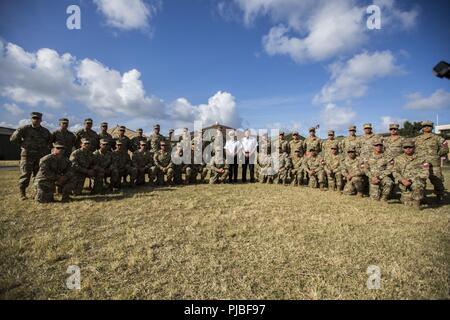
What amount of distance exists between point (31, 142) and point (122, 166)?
2692mm

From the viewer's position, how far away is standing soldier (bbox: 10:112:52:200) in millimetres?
7684

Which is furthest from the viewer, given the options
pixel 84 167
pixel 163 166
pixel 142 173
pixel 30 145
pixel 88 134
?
pixel 163 166

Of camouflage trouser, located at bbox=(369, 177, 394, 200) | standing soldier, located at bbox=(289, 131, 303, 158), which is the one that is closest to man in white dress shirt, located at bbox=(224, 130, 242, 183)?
standing soldier, located at bbox=(289, 131, 303, 158)

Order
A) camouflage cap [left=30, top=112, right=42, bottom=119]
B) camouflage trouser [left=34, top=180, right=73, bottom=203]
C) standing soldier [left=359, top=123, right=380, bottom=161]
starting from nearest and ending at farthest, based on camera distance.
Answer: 1. camouflage trouser [left=34, top=180, right=73, bottom=203]
2. camouflage cap [left=30, top=112, right=42, bottom=119]
3. standing soldier [left=359, top=123, right=380, bottom=161]

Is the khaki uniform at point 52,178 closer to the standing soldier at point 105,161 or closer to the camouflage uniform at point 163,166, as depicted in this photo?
the standing soldier at point 105,161

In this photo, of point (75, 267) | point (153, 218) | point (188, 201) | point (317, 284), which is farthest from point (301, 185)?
point (75, 267)

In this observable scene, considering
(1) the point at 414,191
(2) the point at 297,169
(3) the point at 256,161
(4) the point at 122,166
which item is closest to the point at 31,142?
(4) the point at 122,166

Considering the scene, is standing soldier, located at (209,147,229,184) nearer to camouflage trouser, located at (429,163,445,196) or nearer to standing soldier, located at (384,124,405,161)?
standing soldier, located at (384,124,405,161)

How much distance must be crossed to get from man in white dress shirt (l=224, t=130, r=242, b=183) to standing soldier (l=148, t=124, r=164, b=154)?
2.82 meters

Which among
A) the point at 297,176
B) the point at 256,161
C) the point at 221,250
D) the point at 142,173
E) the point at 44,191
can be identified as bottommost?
the point at 221,250

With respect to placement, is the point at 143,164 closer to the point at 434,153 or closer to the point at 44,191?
the point at 44,191

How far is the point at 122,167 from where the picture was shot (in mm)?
9633

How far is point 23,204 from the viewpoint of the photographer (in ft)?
21.8

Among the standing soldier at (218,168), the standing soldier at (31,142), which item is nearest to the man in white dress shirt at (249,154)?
the standing soldier at (218,168)
